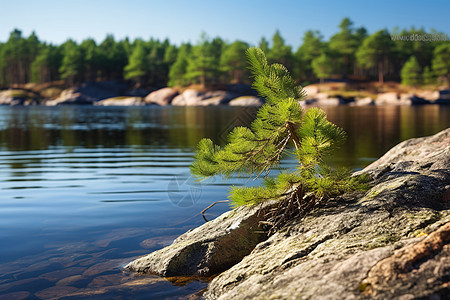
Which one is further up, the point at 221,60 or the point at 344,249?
the point at 221,60

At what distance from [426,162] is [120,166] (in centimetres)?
1100

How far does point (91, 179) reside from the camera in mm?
12312

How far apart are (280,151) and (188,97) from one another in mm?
86566

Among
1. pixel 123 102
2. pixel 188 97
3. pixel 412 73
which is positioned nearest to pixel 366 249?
pixel 188 97

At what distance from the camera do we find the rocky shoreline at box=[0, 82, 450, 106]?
3169 inches

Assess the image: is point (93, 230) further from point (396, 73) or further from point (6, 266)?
point (396, 73)

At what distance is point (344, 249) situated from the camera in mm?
3906

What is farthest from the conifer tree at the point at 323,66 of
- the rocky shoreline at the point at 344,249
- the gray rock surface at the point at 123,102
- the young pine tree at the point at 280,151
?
the young pine tree at the point at 280,151

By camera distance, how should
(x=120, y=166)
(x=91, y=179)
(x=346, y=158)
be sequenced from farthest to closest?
(x=346, y=158)
(x=120, y=166)
(x=91, y=179)

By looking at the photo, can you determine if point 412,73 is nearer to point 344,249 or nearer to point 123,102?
point 123,102

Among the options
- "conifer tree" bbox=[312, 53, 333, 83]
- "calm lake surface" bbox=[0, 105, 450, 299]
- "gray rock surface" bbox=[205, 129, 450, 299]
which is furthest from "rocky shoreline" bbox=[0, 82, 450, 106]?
"gray rock surface" bbox=[205, 129, 450, 299]

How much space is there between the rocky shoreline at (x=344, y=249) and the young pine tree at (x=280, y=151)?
232 mm

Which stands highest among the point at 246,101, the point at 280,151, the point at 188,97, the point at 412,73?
the point at 412,73

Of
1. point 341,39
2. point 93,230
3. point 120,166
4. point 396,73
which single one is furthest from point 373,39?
point 93,230
